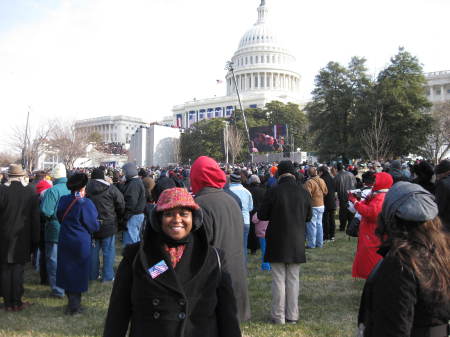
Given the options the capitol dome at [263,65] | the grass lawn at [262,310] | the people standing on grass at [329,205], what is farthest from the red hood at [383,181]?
the capitol dome at [263,65]

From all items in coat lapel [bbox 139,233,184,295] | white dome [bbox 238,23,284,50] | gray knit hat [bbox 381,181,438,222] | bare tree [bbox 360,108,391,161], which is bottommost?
coat lapel [bbox 139,233,184,295]

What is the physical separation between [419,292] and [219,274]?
996 millimetres

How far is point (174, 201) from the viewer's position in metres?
2.26

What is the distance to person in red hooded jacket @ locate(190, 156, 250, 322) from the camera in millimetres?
3398

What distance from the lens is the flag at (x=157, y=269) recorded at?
207 centimetres

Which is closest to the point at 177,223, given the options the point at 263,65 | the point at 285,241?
the point at 285,241

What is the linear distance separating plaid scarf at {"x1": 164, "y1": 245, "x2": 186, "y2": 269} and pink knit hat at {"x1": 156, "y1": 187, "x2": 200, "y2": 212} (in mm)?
219

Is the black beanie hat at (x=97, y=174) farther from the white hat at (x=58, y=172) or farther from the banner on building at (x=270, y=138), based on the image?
the banner on building at (x=270, y=138)

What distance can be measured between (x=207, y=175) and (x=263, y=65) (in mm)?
99476

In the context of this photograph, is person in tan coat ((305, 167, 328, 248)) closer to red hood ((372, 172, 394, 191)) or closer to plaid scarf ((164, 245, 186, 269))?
red hood ((372, 172, 394, 191))

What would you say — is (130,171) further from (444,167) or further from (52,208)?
(444,167)

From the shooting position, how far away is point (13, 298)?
5395 millimetres

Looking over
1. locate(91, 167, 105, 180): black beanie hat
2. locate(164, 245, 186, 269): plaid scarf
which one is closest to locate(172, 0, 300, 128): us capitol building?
locate(91, 167, 105, 180): black beanie hat

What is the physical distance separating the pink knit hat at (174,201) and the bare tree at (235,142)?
164ft
